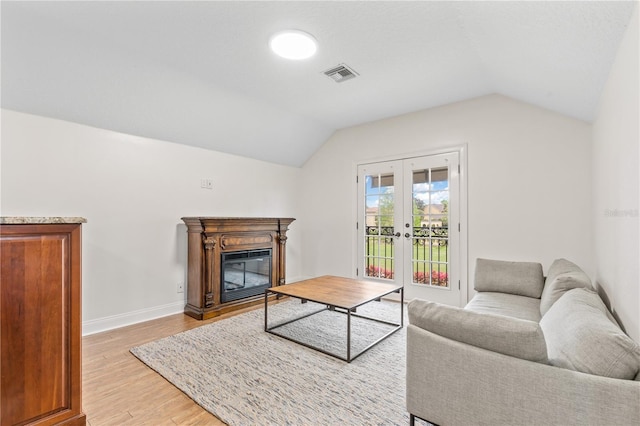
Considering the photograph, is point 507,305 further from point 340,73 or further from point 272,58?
point 272,58

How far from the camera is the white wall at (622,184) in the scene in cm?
141

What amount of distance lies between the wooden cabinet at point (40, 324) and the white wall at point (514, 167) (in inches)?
145

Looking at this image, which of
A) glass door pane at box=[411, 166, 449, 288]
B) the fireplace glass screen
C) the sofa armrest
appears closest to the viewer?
the sofa armrest

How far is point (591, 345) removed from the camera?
Answer: 3.86 ft

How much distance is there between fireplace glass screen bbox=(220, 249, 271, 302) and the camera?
3.69m

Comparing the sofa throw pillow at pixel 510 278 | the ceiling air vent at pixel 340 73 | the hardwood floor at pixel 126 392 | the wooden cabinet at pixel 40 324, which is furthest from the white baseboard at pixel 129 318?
the sofa throw pillow at pixel 510 278

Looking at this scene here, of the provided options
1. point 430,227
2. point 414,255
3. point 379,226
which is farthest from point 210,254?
point 430,227

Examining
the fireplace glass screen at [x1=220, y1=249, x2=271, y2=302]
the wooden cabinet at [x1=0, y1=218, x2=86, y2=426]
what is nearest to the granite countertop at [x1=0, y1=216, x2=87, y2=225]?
the wooden cabinet at [x1=0, y1=218, x2=86, y2=426]

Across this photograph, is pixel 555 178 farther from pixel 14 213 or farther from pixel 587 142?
pixel 14 213

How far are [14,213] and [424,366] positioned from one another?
11.1ft

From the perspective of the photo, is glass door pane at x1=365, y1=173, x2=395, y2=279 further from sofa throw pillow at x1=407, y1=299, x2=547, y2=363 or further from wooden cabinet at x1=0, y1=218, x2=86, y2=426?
wooden cabinet at x1=0, y1=218, x2=86, y2=426

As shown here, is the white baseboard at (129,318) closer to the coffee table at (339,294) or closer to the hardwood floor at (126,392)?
the hardwood floor at (126,392)

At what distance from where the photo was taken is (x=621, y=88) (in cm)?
166

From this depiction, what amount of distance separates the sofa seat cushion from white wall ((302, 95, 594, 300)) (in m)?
0.77
